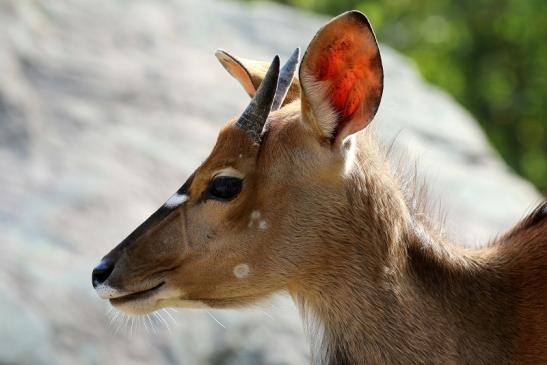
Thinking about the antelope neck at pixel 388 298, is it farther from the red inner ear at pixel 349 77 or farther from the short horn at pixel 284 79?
the short horn at pixel 284 79

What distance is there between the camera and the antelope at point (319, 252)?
4.52m

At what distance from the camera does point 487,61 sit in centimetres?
1769

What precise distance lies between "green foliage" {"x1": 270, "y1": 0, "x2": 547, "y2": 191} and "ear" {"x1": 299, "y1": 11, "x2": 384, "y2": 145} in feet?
40.7

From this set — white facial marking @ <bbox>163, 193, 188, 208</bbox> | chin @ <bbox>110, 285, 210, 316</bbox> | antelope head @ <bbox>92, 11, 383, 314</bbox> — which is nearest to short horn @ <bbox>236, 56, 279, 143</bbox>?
antelope head @ <bbox>92, 11, 383, 314</bbox>

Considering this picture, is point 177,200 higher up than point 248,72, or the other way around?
point 248,72

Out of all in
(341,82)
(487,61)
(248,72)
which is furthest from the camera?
(487,61)

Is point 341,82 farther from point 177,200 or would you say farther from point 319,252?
point 177,200

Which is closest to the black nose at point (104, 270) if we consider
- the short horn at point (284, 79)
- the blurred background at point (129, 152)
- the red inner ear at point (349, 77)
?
the blurred background at point (129, 152)

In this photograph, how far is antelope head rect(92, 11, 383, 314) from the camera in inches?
175

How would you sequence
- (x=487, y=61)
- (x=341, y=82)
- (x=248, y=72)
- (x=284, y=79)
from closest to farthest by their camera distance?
(x=341, y=82)
(x=284, y=79)
(x=248, y=72)
(x=487, y=61)

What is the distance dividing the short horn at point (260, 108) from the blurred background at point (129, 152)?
66 centimetres

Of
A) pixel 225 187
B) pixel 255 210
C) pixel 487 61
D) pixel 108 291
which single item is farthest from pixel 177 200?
pixel 487 61

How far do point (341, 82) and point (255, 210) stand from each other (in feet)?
1.81

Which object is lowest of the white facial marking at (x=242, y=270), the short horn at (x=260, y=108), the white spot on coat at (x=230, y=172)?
the white facial marking at (x=242, y=270)
